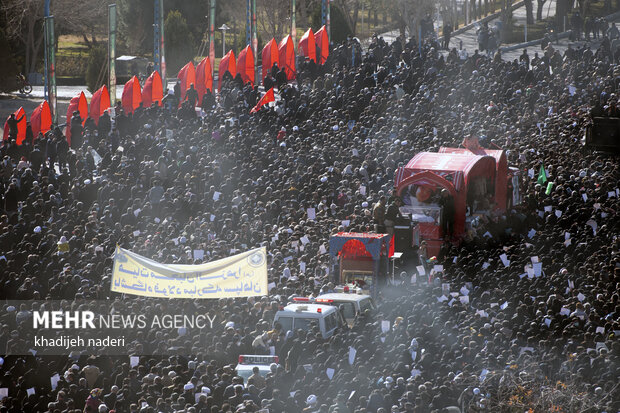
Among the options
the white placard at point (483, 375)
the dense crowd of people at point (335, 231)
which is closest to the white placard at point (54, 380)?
the dense crowd of people at point (335, 231)

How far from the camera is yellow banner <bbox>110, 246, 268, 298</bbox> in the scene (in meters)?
18.1

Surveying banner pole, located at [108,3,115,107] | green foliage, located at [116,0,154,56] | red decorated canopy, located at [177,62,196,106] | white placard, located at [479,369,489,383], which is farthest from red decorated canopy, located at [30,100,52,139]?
green foliage, located at [116,0,154,56]

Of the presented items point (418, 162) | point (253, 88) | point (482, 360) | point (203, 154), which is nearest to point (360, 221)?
point (418, 162)

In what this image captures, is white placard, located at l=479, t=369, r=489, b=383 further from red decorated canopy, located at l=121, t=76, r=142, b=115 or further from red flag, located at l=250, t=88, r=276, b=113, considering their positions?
red decorated canopy, located at l=121, t=76, r=142, b=115

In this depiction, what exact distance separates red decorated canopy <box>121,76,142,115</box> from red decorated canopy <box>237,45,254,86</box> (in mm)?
5517

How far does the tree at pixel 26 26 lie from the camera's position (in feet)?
176

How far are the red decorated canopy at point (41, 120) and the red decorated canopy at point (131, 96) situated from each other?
8.14 ft

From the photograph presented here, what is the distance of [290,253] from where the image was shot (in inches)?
862

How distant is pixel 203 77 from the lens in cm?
3556

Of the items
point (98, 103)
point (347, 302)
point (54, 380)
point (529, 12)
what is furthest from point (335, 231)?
point (529, 12)

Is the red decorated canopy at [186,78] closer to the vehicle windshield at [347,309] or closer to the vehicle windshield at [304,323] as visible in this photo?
the vehicle windshield at [347,309]

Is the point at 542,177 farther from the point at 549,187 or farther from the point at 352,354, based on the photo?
the point at 352,354

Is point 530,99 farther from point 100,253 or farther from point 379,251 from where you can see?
point 100,253

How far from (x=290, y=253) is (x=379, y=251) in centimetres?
177
